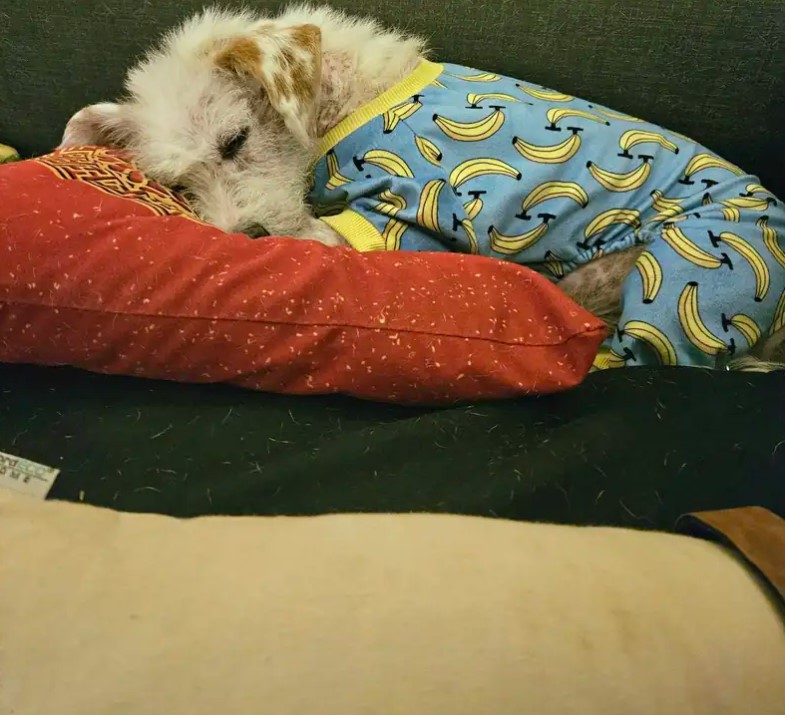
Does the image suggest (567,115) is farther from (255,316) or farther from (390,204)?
(255,316)

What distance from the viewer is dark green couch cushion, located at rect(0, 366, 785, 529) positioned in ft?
2.53

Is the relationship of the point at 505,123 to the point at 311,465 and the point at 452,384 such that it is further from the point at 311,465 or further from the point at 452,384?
the point at 311,465

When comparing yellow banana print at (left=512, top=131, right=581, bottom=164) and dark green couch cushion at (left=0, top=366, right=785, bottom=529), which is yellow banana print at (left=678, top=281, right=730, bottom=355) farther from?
yellow banana print at (left=512, top=131, right=581, bottom=164)

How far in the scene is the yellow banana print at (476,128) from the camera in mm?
1196

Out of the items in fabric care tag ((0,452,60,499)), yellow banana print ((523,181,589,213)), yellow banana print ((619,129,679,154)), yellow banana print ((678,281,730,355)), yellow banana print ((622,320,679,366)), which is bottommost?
fabric care tag ((0,452,60,499))

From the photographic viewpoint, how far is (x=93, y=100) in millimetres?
1503

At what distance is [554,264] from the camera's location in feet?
4.14

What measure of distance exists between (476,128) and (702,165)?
401 mm

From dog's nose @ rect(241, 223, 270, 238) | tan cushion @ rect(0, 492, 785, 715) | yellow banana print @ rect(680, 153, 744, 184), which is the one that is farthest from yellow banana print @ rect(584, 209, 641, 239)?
tan cushion @ rect(0, 492, 785, 715)

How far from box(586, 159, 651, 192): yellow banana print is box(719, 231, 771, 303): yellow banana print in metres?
0.17

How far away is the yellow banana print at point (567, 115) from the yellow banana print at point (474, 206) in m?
0.17

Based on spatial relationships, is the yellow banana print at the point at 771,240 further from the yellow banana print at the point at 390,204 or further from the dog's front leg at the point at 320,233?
the dog's front leg at the point at 320,233

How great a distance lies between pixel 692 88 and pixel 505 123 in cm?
42

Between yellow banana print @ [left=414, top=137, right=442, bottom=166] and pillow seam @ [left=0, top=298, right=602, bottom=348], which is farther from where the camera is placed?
yellow banana print @ [left=414, top=137, right=442, bottom=166]
